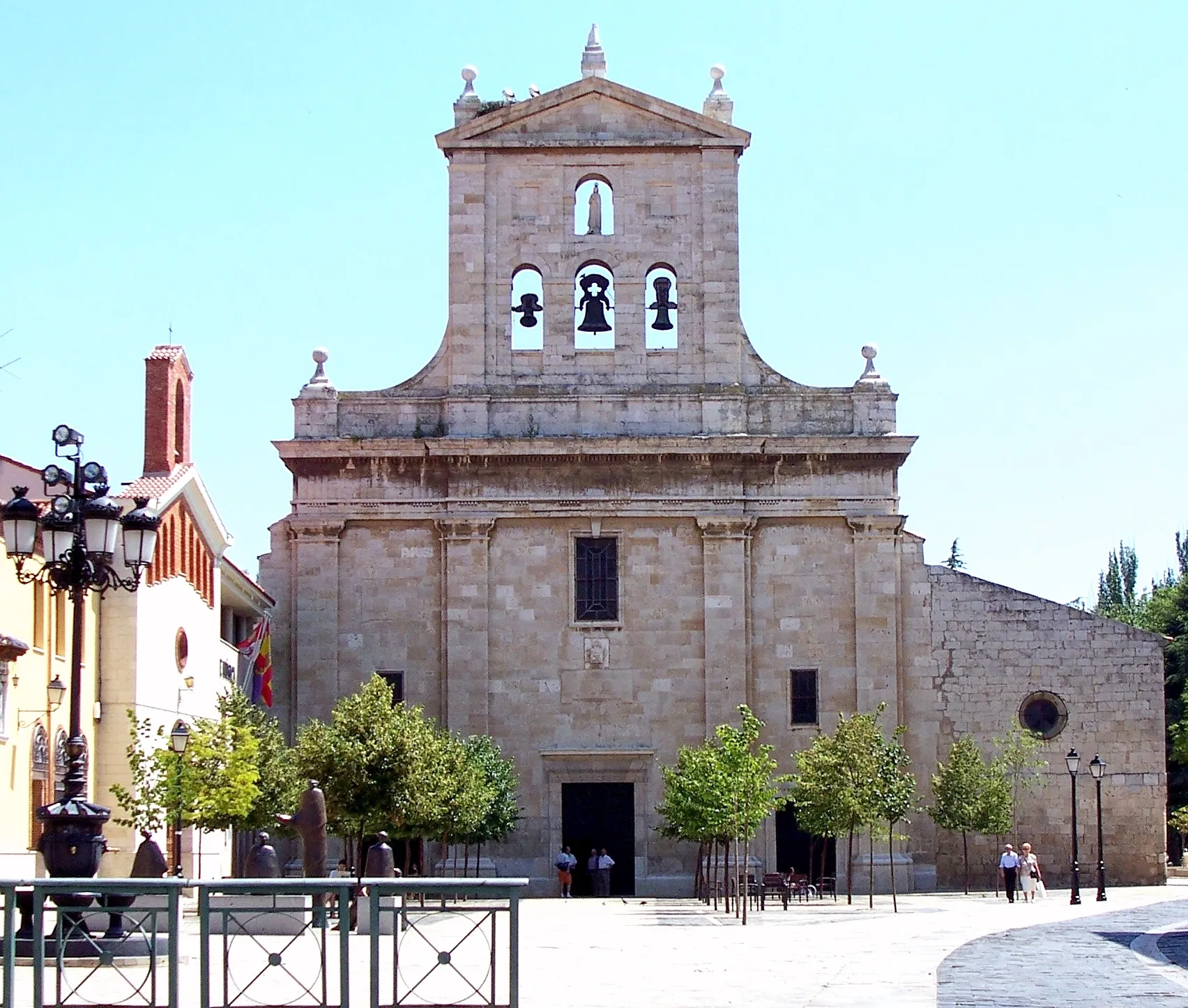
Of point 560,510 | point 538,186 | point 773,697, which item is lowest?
point 773,697

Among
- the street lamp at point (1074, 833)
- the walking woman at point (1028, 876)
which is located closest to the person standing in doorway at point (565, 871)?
the walking woman at point (1028, 876)

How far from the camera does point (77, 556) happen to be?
72.3ft

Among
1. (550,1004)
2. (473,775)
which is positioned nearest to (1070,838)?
(473,775)

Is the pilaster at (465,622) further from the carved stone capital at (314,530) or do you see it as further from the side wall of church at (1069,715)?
the side wall of church at (1069,715)

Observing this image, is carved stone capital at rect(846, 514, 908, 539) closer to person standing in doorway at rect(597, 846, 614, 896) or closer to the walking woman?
the walking woman

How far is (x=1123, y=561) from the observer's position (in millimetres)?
107750

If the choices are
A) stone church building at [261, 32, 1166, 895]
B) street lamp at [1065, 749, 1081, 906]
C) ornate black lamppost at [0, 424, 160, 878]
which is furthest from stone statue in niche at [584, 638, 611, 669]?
ornate black lamppost at [0, 424, 160, 878]

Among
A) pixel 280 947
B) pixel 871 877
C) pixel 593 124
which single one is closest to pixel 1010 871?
pixel 871 877

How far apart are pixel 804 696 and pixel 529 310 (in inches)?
456

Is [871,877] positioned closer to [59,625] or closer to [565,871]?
[565,871]

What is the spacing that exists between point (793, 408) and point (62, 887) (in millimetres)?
33643

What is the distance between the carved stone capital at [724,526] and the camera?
48062 millimetres

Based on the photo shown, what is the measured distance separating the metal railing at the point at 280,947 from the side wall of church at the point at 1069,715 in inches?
1321

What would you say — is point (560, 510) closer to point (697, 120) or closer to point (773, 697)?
point (773, 697)
